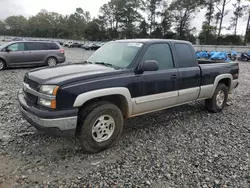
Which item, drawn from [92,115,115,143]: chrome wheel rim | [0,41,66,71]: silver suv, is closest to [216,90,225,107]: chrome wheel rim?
[92,115,115,143]: chrome wheel rim

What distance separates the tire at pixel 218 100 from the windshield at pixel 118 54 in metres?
2.65

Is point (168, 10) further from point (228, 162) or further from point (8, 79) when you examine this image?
point (228, 162)

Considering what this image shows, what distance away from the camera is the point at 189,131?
423 centimetres

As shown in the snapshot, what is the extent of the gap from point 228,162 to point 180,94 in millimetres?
1584

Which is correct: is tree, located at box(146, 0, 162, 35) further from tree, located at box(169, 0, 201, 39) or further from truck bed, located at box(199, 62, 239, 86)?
truck bed, located at box(199, 62, 239, 86)

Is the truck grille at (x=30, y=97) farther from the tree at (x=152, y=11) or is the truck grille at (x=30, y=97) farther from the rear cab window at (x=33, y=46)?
the tree at (x=152, y=11)

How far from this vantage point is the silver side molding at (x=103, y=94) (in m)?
2.89

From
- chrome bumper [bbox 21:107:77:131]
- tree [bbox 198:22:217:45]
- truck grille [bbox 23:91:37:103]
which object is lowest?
chrome bumper [bbox 21:107:77:131]

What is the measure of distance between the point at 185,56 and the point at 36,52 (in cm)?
984

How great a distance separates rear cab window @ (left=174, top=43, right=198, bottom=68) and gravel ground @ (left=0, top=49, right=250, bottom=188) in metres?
1.32

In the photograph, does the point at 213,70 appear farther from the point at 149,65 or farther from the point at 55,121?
the point at 55,121

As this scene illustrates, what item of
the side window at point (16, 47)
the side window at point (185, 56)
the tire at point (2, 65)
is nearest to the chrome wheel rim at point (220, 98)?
the side window at point (185, 56)

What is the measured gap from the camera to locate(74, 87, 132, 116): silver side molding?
289 cm

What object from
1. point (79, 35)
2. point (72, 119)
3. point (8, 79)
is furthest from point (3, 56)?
point (79, 35)
